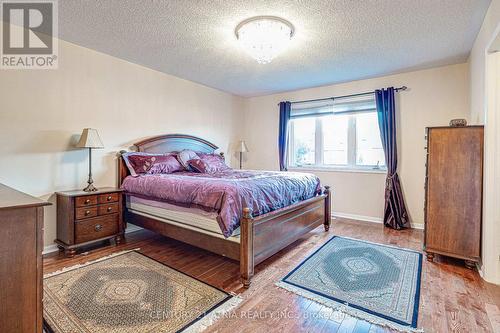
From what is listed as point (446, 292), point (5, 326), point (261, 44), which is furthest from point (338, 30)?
point (5, 326)

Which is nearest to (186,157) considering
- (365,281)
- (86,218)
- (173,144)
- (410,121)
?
(173,144)

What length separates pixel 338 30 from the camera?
8.50ft

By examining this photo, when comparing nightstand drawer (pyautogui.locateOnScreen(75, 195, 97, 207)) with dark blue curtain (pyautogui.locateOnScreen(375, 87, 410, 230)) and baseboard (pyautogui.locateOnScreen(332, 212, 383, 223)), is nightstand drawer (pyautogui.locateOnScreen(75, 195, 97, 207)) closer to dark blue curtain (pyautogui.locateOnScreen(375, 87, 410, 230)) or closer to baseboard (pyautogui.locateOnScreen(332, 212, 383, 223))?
baseboard (pyautogui.locateOnScreen(332, 212, 383, 223))

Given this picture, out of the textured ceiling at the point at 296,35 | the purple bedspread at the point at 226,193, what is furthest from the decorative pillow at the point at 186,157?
the textured ceiling at the point at 296,35

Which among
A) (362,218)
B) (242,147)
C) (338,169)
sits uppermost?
(242,147)

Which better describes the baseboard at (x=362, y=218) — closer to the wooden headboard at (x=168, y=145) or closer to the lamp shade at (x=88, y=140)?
the wooden headboard at (x=168, y=145)

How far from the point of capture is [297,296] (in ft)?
6.44

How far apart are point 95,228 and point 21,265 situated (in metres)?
1.79

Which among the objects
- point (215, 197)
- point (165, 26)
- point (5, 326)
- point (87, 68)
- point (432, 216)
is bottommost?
point (5, 326)

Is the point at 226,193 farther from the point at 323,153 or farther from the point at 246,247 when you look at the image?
the point at 323,153

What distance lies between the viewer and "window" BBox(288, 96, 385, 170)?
4277mm

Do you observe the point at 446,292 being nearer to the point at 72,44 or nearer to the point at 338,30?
the point at 338,30

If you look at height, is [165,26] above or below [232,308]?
above

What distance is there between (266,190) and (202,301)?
1.12m
